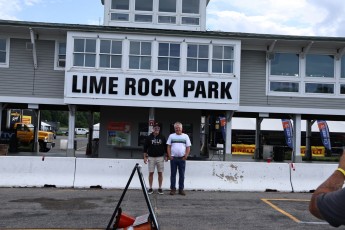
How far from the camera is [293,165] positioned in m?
12.0

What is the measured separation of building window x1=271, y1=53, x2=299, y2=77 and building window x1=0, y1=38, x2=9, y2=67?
44.8 feet

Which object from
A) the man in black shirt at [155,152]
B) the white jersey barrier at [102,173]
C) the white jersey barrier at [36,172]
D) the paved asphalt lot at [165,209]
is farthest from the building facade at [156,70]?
the paved asphalt lot at [165,209]

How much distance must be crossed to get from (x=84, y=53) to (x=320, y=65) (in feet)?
40.4

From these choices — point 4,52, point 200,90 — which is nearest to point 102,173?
point 200,90

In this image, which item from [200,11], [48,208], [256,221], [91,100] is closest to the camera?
[256,221]

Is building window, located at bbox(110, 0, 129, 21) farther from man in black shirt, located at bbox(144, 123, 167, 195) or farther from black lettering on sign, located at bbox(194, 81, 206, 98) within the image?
man in black shirt, located at bbox(144, 123, 167, 195)

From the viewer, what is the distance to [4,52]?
788 inches

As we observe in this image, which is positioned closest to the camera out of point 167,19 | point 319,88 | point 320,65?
point 319,88

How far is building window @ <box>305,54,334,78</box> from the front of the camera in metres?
21.0

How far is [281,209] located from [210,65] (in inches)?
460

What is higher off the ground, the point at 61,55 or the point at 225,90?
the point at 61,55

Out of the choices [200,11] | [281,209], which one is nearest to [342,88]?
[200,11]

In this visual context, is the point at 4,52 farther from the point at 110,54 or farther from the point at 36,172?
the point at 36,172

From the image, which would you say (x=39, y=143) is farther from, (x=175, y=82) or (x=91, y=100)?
(x=175, y=82)
